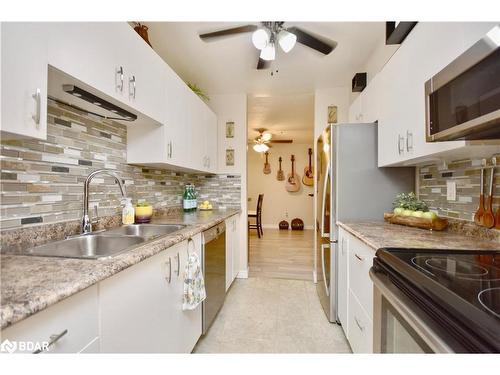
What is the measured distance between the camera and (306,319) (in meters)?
2.12

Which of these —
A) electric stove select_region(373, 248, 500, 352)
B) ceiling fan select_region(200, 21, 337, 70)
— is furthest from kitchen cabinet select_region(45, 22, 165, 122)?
electric stove select_region(373, 248, 500, 352)

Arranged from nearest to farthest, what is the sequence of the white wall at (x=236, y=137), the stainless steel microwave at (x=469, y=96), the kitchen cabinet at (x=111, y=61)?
the stainless steel microwave at (x=469, y=96) → the kitchen cabinet at (x=111, y=61) → the white wall at (x=236, y=137)

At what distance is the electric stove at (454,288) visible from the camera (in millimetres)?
517

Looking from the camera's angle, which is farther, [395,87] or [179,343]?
[395,87]

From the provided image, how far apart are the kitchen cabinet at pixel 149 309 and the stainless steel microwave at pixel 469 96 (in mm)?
1321

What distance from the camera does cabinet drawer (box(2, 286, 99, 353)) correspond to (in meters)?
0.56

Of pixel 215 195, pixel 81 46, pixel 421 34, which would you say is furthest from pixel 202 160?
pixel 421 34

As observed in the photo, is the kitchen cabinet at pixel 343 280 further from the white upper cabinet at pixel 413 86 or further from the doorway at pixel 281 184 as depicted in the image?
the doorway at pixel 281 184

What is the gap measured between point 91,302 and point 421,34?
6.28ft

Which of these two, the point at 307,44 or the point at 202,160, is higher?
the point at 307,44

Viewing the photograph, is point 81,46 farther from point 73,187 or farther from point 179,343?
point 179,343

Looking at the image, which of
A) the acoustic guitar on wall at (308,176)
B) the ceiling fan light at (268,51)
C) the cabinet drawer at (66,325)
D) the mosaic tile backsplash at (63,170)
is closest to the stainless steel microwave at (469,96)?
the ceiling fan light at (268,51)
